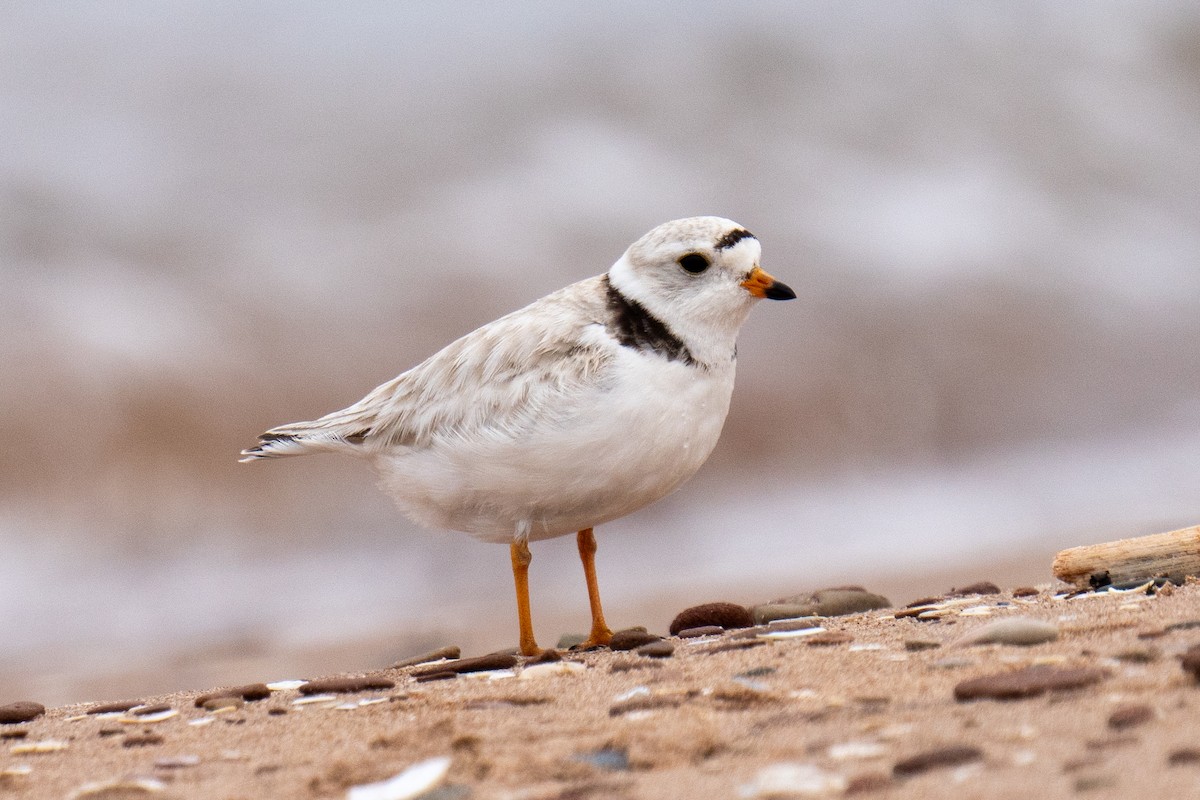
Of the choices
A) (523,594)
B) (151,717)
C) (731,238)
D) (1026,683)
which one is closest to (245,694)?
(151,717)

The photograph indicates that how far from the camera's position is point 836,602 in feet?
12.9

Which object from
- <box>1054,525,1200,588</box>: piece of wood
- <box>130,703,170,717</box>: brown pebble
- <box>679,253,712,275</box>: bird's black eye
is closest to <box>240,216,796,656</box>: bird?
<box>679,253,712,275</box>: bird's black eye

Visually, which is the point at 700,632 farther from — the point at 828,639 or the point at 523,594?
the point at 828,639

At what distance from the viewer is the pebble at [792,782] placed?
1676 millimetres

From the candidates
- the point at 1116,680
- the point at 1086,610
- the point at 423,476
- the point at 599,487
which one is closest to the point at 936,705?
the point at 1116,680

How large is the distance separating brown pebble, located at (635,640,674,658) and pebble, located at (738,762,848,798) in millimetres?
1235

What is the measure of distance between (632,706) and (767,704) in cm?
25

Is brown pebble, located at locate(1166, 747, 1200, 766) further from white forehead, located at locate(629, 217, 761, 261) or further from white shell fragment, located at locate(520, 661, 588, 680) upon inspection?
white forehead, located at locate(629, 217, 761, 261)

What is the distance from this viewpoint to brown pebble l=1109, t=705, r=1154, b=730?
1.76 meters

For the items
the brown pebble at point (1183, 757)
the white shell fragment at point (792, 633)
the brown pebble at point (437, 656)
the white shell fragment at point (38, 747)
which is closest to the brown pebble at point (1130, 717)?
the brown pebble at point (1183, 757)

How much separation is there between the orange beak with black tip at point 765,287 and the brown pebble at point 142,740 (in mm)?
1854

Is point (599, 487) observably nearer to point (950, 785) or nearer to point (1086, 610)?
point (1086, 610)

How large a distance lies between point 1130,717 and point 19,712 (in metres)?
2.47

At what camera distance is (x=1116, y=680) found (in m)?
2.04
